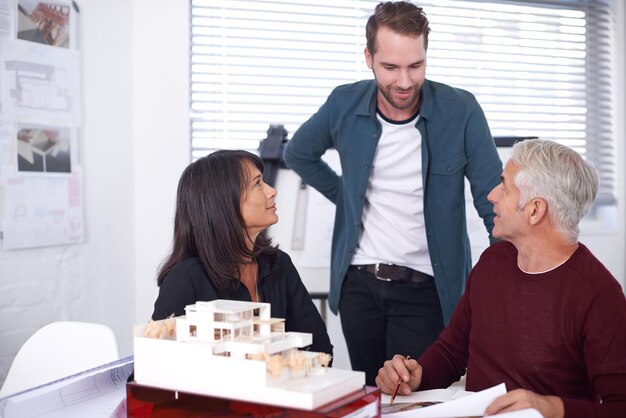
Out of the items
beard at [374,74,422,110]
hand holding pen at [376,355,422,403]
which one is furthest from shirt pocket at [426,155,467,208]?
hand holding pen at [376,355,422,403]

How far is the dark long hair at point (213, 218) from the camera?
6.10 feet

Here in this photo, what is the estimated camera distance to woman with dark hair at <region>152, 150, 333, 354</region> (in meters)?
1.82

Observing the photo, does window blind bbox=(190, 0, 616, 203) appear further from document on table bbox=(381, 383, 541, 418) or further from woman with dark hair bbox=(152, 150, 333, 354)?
document on table bbox=(381, 383, 541, 418)

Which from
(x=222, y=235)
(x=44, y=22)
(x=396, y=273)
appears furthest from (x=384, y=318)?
(x=44, y=22)

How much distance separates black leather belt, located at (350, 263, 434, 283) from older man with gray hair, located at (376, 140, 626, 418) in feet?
2.04

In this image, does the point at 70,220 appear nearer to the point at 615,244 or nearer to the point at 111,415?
the point at 111,415

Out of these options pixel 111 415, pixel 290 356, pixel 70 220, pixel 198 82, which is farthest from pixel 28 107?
pixel 290 356

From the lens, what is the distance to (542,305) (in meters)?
1.60

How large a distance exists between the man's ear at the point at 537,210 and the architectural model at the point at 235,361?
735 millimetres

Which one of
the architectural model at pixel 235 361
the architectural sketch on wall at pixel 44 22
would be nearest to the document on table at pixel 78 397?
the architectural model at pixel 235 361

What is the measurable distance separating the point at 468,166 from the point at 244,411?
5.29 feet

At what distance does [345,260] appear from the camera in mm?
2516

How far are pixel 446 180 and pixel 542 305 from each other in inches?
35.2

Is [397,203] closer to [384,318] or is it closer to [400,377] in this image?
[384,318]
